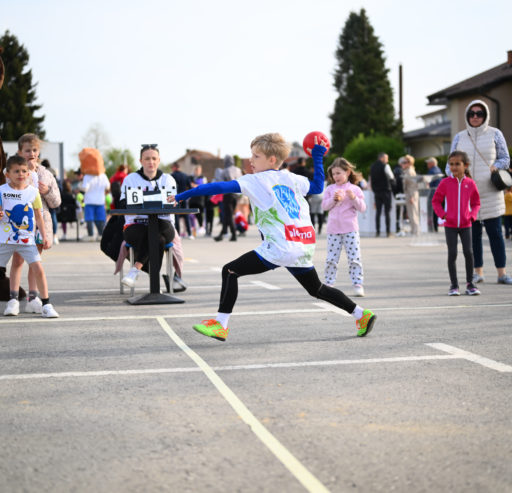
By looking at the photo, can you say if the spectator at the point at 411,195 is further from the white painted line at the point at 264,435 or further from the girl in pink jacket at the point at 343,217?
the white painted line at the point at 264,435

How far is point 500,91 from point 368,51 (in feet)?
140

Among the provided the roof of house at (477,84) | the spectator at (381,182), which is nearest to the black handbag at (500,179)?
the spectator at (381,182)

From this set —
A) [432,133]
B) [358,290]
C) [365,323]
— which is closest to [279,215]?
[365,323]

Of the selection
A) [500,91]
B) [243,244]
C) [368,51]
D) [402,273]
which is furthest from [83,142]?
[402,273]

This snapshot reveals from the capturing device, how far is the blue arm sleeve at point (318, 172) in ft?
21.7

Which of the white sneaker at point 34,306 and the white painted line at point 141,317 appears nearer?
the white painted line at point 141,317

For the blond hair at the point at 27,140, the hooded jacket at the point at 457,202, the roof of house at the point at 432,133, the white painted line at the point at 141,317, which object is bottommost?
Answer: the white painted line at the point at 141,317

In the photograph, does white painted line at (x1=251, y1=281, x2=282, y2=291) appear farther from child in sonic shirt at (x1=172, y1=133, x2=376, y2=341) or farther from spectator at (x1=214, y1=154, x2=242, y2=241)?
spectator at (x1=214, y1=154, x2=242, y2=241)

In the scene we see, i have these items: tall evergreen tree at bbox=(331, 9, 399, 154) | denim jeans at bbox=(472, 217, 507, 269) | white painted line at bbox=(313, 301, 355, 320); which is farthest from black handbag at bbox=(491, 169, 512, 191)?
tall evergreen tree at bbox=(331, 9, 399, 154)

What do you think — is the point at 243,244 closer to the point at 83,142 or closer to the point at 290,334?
the point at 290,334

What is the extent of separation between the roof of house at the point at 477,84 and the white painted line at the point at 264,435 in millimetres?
49709

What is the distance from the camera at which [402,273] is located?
496 inches

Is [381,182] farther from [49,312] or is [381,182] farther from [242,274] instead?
[242,274]

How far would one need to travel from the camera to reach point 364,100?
300 ft
